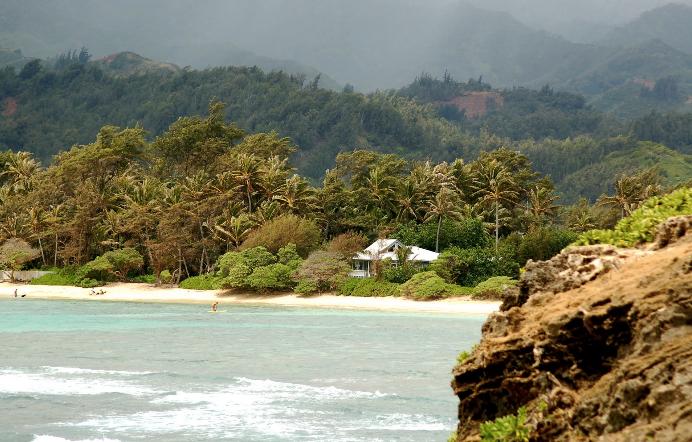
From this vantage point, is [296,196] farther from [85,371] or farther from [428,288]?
[85,371]

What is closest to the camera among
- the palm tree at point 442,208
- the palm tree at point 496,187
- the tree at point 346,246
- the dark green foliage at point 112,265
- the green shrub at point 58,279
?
the tree at point 346,246

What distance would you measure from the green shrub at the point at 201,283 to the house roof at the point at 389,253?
1044 centimetres

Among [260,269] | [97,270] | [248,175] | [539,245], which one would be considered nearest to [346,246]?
[260,269]

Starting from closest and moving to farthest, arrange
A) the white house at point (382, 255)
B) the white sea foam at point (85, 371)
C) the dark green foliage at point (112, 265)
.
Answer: the white sea foam at point (85, 371), the white house at point (382, 255), the dark green foliage at point (112, 265)

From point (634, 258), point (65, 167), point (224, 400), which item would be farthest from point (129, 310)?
point (634, 258)

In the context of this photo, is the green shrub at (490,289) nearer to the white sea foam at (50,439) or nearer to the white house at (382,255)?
the white house at (382,255)

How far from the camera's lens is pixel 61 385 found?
24406mm

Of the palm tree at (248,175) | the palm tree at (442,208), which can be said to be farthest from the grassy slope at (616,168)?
the palm tree at (248,175)

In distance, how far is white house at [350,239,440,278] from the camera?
201 feet

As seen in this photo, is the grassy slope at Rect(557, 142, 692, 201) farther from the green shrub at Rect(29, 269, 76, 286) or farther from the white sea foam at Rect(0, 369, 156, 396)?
the white sea foam at Rect(0, 369, 156, 396)

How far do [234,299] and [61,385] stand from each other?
119ft

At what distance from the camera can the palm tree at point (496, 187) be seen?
6631 centimetres

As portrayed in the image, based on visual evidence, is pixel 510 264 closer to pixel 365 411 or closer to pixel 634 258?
pixel 365 411

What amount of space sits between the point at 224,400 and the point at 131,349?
13.9 m
